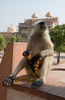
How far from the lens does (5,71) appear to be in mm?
3867

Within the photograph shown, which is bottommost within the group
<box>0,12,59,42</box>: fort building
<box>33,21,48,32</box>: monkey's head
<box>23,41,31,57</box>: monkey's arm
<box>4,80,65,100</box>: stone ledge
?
<box>4,80,65,100</box>: stone ledge

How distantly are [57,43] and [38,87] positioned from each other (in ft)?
32.0

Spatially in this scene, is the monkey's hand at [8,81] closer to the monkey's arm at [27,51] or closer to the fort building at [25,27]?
the monkey's arm at [27,51]

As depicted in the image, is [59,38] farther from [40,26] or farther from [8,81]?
[8,81]

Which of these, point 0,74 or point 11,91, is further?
point 0,74

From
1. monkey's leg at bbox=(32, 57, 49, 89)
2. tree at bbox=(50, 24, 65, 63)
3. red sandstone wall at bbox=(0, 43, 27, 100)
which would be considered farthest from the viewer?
tree at bbox=(50, 24, 65, 63)

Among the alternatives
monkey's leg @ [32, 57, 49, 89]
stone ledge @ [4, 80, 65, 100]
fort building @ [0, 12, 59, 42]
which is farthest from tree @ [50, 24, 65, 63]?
fort building @ [0, 12, 59, 42]

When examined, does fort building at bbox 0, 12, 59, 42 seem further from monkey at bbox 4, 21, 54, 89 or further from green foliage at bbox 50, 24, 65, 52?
monkey at bbox 4, 21, 54, 89

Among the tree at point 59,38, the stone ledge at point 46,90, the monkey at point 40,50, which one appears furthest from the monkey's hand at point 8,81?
the tree at point 59,38

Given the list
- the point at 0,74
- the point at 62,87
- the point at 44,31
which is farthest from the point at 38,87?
the point at 0,74

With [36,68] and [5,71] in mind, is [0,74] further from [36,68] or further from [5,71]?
[36,68]

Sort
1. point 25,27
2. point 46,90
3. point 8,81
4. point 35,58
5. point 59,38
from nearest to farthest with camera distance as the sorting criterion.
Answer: point 46,90 < point 8,81 < point 35,58 < point 59,38 < point 25,27

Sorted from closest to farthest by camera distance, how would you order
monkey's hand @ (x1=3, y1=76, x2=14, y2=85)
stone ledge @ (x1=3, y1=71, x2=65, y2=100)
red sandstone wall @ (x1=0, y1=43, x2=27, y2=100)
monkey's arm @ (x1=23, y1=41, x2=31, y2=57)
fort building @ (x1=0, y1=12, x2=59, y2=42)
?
stone ledge @ (x1=3, y1=71, x2=65, y2=100) < monkey's hand @ (x1=3, y1=76, x2=14, y2=85) < monkey's arm @ (x1=23, y1=41, x2=31, y2=57) < red sandstone wall @ (x1=0, y1=43, x2=27, y2=100) < fort building @ (x1=0, y1=12, x2=59, y2=42)

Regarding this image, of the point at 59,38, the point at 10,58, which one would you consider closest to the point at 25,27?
the point at 59,38
